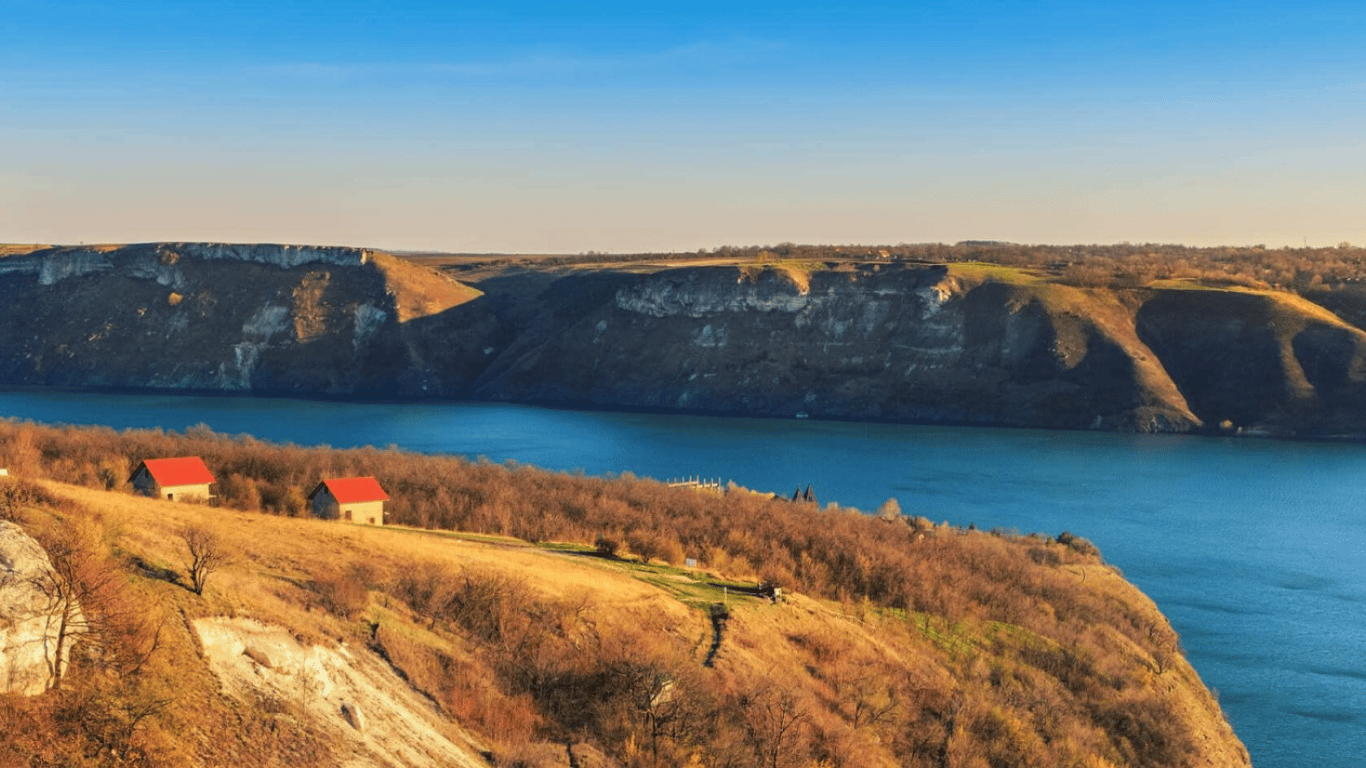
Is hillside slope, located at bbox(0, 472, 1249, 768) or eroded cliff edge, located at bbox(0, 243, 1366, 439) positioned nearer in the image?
hillside slope, located at bbox(0, 472, 1249, 768)

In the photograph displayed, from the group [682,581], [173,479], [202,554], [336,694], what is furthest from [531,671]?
[173,479]

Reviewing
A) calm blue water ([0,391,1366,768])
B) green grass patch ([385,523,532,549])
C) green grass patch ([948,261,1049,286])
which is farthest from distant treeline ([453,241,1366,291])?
green grass patch ([385,523,532,549])

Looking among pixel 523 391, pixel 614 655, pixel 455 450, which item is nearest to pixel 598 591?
pixel 614 655

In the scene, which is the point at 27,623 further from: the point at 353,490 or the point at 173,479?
the point at 353,490

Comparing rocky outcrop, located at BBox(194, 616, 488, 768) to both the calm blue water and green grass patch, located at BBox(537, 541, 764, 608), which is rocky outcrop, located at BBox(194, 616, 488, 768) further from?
the calm blue water

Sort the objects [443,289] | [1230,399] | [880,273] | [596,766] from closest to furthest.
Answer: [596,766]
[1230,399]
[880,273]
[443,289]

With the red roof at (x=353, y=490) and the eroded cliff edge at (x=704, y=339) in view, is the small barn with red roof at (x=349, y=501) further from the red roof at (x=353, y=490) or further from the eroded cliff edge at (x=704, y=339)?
the eroded cliff edge at (x=704, y=339)

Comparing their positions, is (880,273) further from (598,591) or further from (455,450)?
(598,591)
